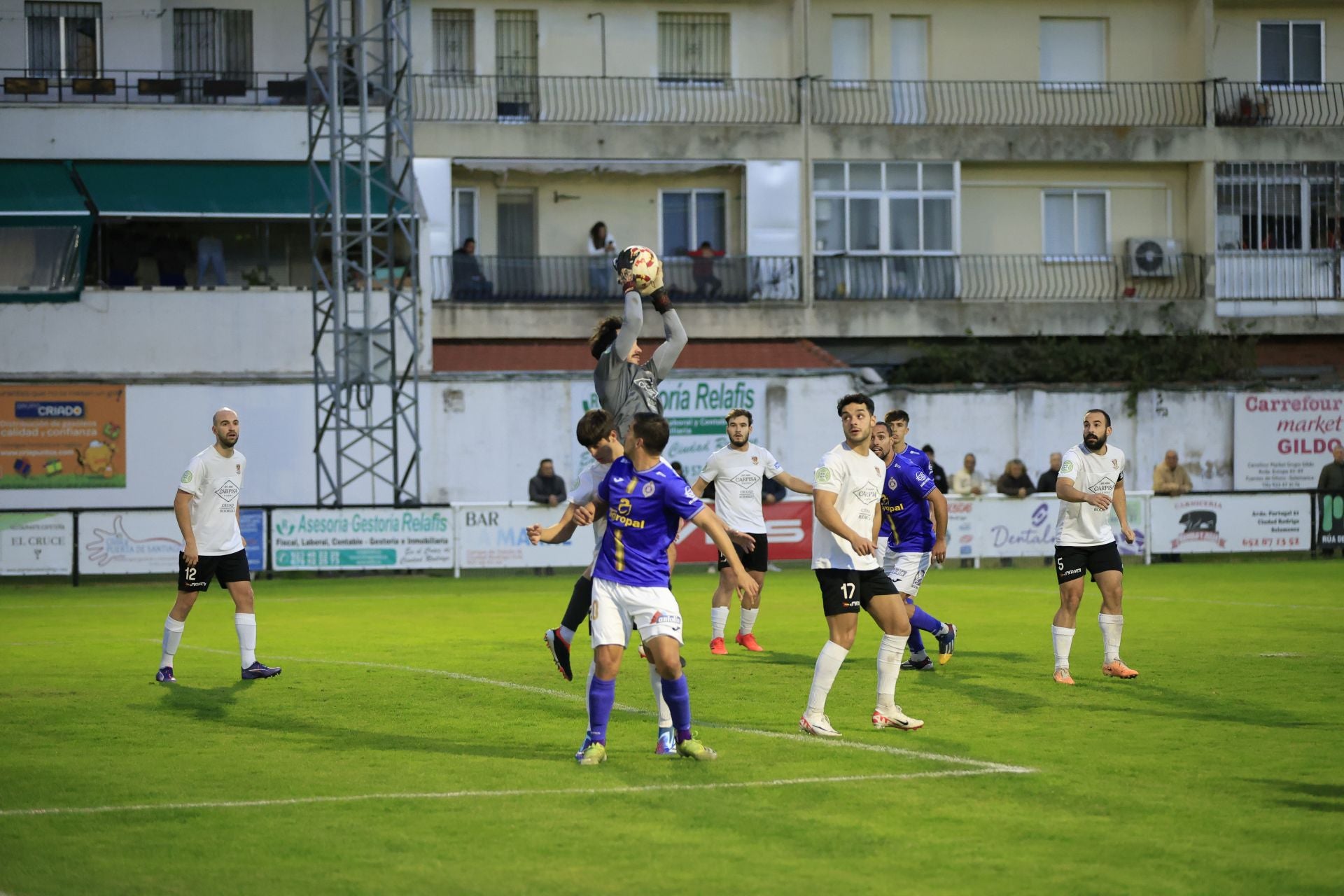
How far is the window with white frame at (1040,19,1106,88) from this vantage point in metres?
41.6

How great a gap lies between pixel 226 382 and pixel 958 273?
1773 centimetres

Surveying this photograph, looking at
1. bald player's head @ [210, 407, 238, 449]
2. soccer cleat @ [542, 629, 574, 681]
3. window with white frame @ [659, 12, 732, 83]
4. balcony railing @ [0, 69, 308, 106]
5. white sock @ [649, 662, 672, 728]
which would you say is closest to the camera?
white sock @ [649, 662, 672, 728]

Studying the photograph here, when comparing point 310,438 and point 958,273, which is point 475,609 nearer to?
point 310,438

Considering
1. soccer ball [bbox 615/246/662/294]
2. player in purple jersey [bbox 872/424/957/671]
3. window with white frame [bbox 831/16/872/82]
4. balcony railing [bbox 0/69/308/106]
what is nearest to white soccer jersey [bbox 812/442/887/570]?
soccer ball [bbox 615/246/662/294]

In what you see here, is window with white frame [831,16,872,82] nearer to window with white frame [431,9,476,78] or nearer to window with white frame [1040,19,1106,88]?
window with white frame [1040,19,1106,88]

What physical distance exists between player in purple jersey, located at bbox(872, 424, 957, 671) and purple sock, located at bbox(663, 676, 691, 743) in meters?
4.45

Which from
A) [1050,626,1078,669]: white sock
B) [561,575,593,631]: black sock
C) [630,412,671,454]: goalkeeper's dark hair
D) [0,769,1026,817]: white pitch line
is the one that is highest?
[630,412,671,454]: goalkeeper's dark hair

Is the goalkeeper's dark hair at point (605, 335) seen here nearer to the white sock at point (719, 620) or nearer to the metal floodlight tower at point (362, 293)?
the white sock at point (719, 620)

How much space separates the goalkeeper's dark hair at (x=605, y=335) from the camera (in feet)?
34.9

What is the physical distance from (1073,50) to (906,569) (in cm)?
3057

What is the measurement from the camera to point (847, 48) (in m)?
40.9

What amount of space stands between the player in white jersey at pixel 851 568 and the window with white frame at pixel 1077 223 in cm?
3188

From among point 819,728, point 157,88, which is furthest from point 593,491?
point 157,88

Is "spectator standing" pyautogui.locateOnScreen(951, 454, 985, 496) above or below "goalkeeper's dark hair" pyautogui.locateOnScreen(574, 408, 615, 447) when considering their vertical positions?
below
